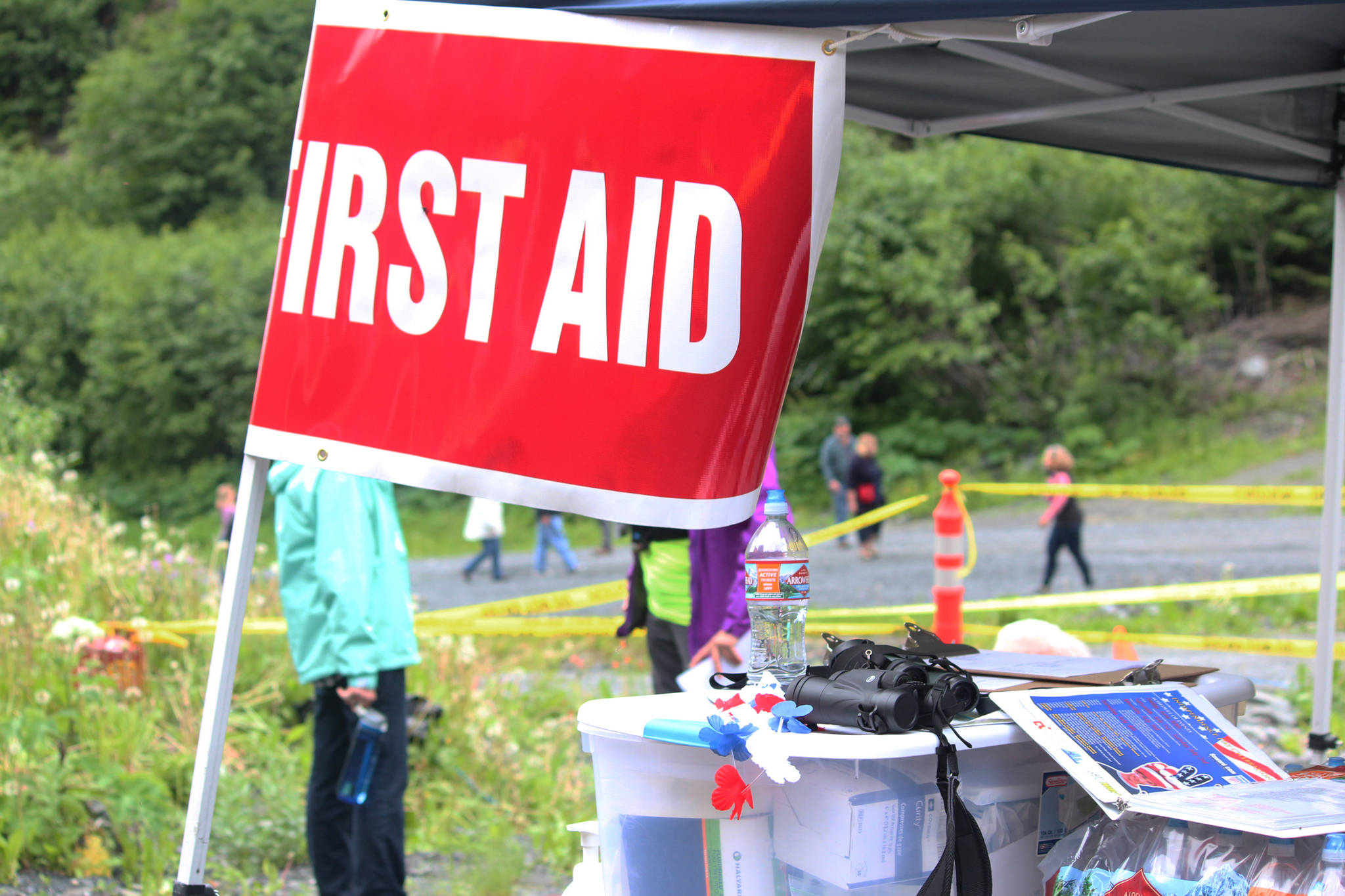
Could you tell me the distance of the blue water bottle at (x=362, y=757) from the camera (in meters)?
3.32

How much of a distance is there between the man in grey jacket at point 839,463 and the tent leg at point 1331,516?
1188 cm

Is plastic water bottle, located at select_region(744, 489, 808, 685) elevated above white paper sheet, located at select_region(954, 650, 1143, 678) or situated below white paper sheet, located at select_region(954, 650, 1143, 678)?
above

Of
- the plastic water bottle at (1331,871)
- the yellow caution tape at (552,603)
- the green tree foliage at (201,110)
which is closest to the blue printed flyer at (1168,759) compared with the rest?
the plastic water bottle at (1331,871)

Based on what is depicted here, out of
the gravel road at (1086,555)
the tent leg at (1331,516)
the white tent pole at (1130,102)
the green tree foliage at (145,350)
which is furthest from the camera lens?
the green tree foliage at (145,350)

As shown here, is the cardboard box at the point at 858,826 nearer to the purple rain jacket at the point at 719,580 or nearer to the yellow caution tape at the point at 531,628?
the purple rain jacket at the point at 719,580

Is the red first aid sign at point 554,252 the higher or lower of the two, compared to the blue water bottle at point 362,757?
higher

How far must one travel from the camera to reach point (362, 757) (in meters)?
3.36

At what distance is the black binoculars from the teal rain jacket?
185cm

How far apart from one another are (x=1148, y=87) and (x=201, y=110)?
46.1 m

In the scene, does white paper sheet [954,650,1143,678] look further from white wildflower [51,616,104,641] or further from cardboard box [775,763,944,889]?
white wildflower [51,616,104,641]

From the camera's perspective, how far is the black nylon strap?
1.61 meters

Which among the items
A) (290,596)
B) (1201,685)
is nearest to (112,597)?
(290,596)

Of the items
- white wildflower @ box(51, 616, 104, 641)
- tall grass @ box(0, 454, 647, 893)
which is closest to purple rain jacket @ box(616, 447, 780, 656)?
tall grass @ box(0, 454, 647, 893)

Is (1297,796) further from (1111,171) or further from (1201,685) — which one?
(1111,171)
